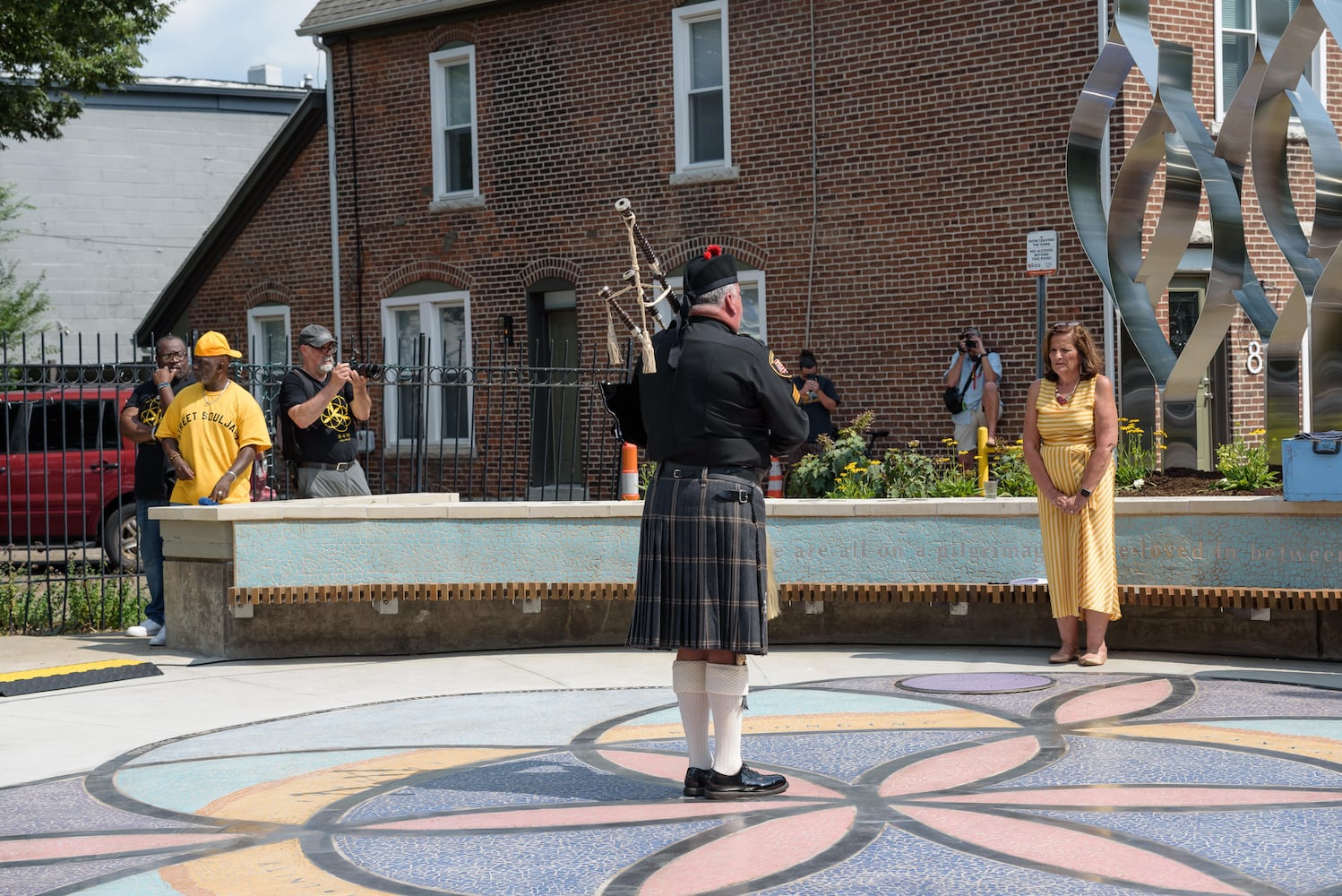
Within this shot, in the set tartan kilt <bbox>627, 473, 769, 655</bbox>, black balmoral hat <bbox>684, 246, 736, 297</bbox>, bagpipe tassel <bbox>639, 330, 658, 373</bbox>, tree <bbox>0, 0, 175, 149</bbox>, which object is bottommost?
tartan kilt <bbox>627, 473, 769, 655</bbox>

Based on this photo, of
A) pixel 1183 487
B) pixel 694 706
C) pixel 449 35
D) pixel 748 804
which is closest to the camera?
pixel 748 804

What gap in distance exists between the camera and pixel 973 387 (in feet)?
53.2

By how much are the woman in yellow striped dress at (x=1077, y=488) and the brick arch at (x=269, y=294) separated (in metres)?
16.1

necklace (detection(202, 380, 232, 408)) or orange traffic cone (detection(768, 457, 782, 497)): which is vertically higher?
necklace (detection(202, 380, 232, 408))

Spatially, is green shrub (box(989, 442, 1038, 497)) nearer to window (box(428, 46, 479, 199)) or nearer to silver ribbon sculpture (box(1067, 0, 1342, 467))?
silver ribbon sculpture (box(1067, 0, 1342, 467))

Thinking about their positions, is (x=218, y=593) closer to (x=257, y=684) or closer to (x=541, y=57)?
Result: (x=257, y=684)

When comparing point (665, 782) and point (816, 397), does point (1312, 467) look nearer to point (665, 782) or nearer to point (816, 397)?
point (665, 782)

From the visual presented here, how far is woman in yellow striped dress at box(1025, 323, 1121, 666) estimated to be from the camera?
30.0 feet

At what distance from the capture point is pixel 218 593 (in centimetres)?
1016

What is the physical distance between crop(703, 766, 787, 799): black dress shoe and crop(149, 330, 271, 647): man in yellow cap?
526 cm

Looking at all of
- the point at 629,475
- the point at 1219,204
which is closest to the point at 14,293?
the point at 629,475

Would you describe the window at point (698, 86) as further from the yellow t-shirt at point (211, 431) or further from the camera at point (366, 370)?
the yellow t-shirt at point (211, 431)

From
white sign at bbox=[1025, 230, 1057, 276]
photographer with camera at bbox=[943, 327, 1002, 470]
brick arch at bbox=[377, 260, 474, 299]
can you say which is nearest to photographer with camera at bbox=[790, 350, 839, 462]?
photographer with camera at bbox=[943, 327, 1002, 470]

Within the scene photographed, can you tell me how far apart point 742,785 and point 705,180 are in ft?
45.1
